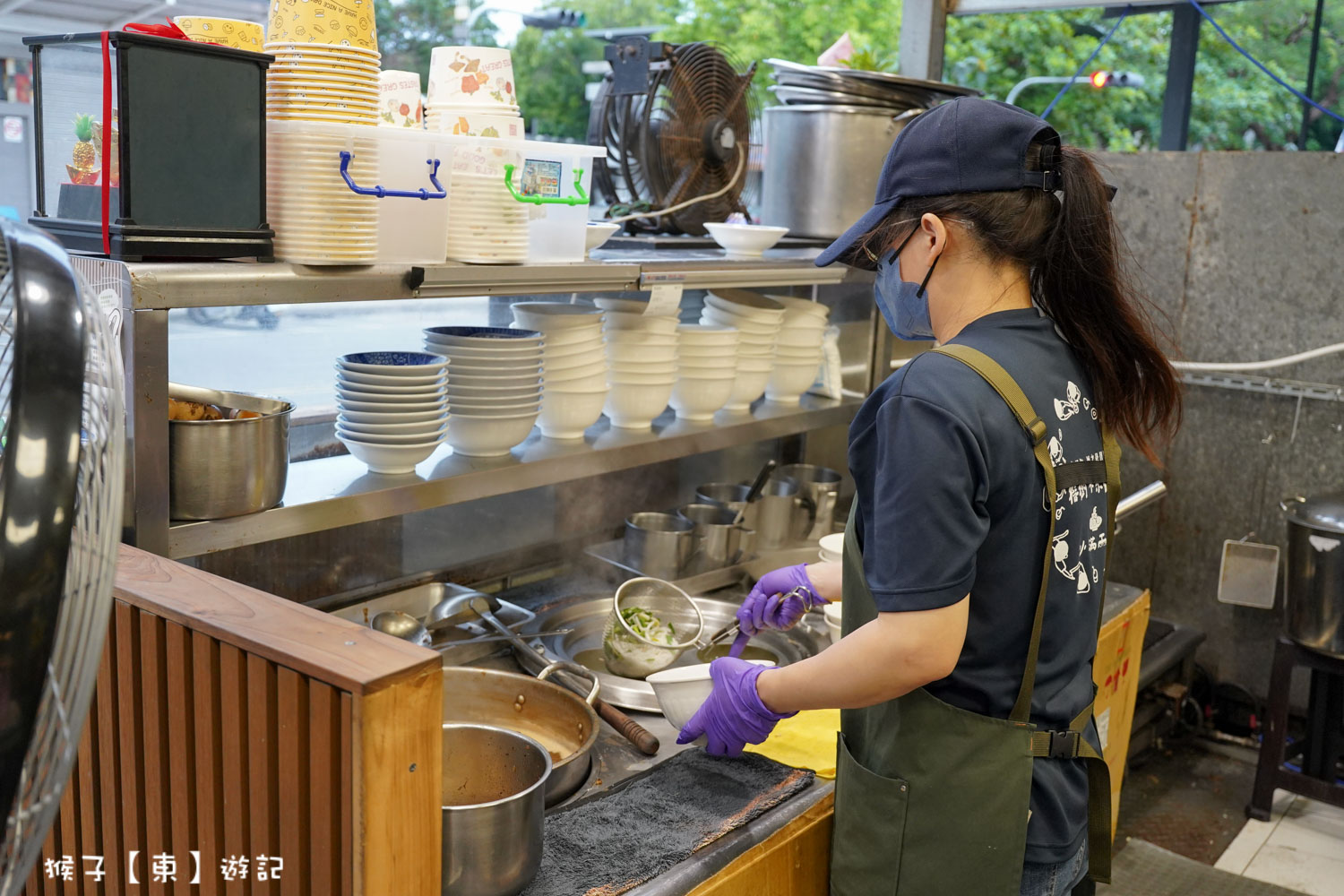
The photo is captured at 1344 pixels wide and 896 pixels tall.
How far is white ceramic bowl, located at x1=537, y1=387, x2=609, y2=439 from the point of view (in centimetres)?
211

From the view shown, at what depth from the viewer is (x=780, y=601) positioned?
6.34ft

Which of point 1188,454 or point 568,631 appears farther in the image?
point 1188,454

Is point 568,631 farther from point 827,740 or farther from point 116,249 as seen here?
point 116,249

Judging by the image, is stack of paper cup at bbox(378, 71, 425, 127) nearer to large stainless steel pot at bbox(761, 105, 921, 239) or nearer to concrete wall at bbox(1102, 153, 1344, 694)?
large stainless steel pot at bbox(761, 105, 921, 239)

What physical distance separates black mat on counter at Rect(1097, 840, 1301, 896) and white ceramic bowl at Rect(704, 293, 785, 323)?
1694 millimetres

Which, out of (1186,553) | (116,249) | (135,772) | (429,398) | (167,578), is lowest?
(1186,553)

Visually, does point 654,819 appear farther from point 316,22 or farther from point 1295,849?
point 1295,849

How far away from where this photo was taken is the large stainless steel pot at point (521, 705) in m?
1.82

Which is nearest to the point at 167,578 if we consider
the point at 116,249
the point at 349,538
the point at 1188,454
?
the point at 116,249

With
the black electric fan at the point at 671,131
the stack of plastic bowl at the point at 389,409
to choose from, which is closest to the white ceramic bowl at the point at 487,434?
the stack of plastic bowl at the point at 389,409

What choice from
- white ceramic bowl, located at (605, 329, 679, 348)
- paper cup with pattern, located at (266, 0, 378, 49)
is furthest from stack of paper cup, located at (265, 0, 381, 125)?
white ceramic bowl, located at (605, 329, 679, 348)

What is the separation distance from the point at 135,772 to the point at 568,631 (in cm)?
105

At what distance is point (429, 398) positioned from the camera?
180 centimetres

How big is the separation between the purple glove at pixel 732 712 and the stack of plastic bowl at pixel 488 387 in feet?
1.96
